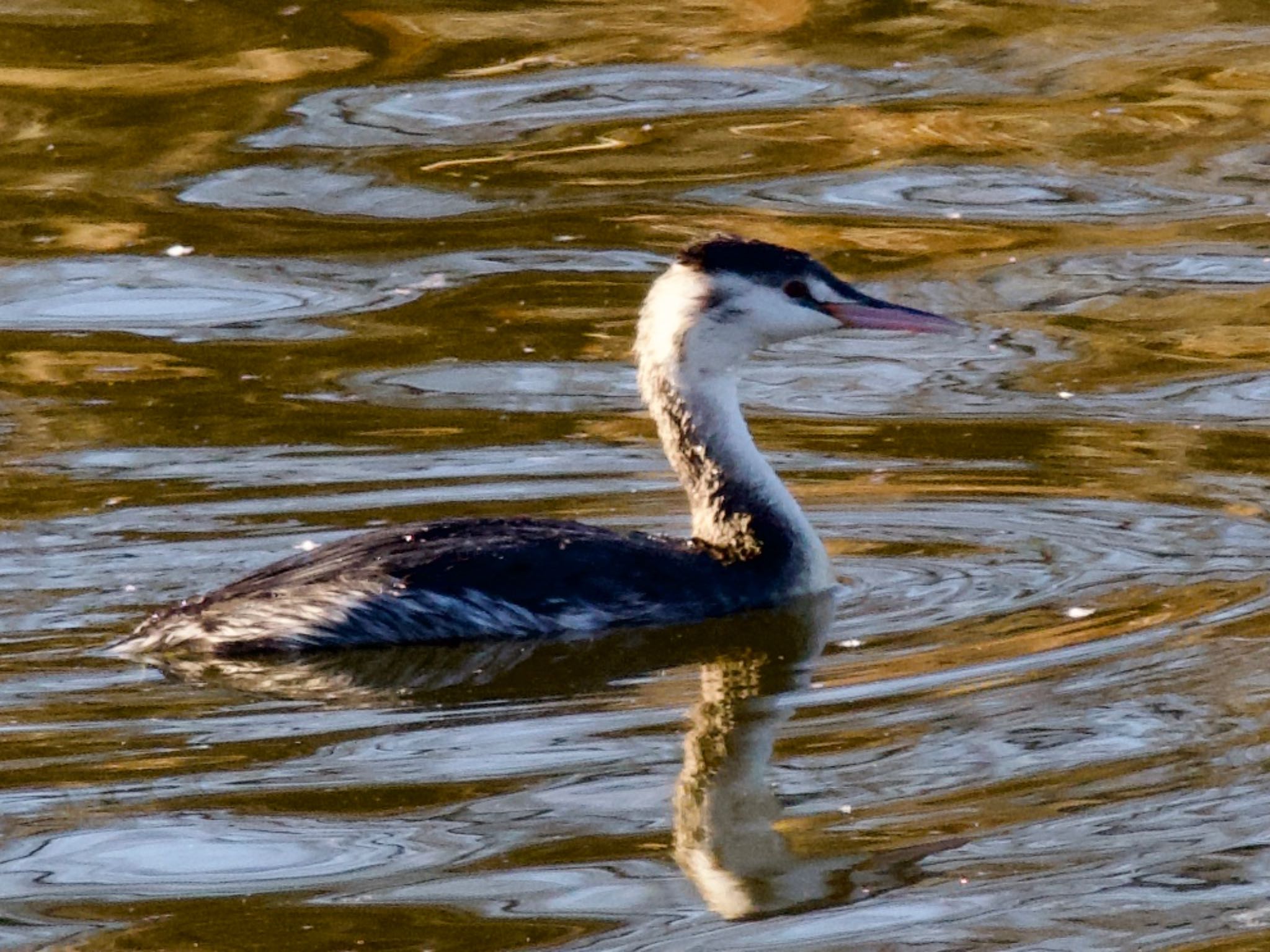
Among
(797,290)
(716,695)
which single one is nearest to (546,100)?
(797,290)

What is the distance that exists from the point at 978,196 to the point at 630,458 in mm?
A: 3191

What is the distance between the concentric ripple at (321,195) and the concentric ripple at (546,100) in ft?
1.18

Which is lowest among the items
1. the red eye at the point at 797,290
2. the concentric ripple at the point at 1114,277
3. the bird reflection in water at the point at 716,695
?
the bird reflection in water at the point at 716,695

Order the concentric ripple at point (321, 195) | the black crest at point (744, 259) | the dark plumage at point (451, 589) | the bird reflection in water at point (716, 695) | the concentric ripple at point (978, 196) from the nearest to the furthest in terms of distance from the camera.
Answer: the bird reflection in water at point (716, 695)
the dark plumage at point (451, 589)
the black crest at point (744, 259)
the concentric ripple at point (978, 196)
the concentric ripple at point (321, 195)

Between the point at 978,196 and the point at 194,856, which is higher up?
the point at 978,196

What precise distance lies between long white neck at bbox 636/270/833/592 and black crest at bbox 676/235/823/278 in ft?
0.35

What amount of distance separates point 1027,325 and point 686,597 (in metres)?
3.02

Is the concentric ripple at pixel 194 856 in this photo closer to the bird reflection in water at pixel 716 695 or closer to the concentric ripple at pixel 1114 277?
the bird reflection in water at pixel 716 695

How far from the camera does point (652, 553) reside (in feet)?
24.6

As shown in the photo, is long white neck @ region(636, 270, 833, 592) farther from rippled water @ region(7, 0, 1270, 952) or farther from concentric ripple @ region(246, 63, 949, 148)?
concentric ripple @ region(246, 63, 949, 148)

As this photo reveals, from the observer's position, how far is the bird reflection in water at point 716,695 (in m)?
5.59

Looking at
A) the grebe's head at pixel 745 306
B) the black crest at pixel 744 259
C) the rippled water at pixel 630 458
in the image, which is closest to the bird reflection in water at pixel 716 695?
the rippled water at pixel 630 458

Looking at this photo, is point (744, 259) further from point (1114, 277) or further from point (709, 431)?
point (1114, 277)

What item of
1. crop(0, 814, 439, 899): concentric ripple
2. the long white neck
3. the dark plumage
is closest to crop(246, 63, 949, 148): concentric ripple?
the long white neck
